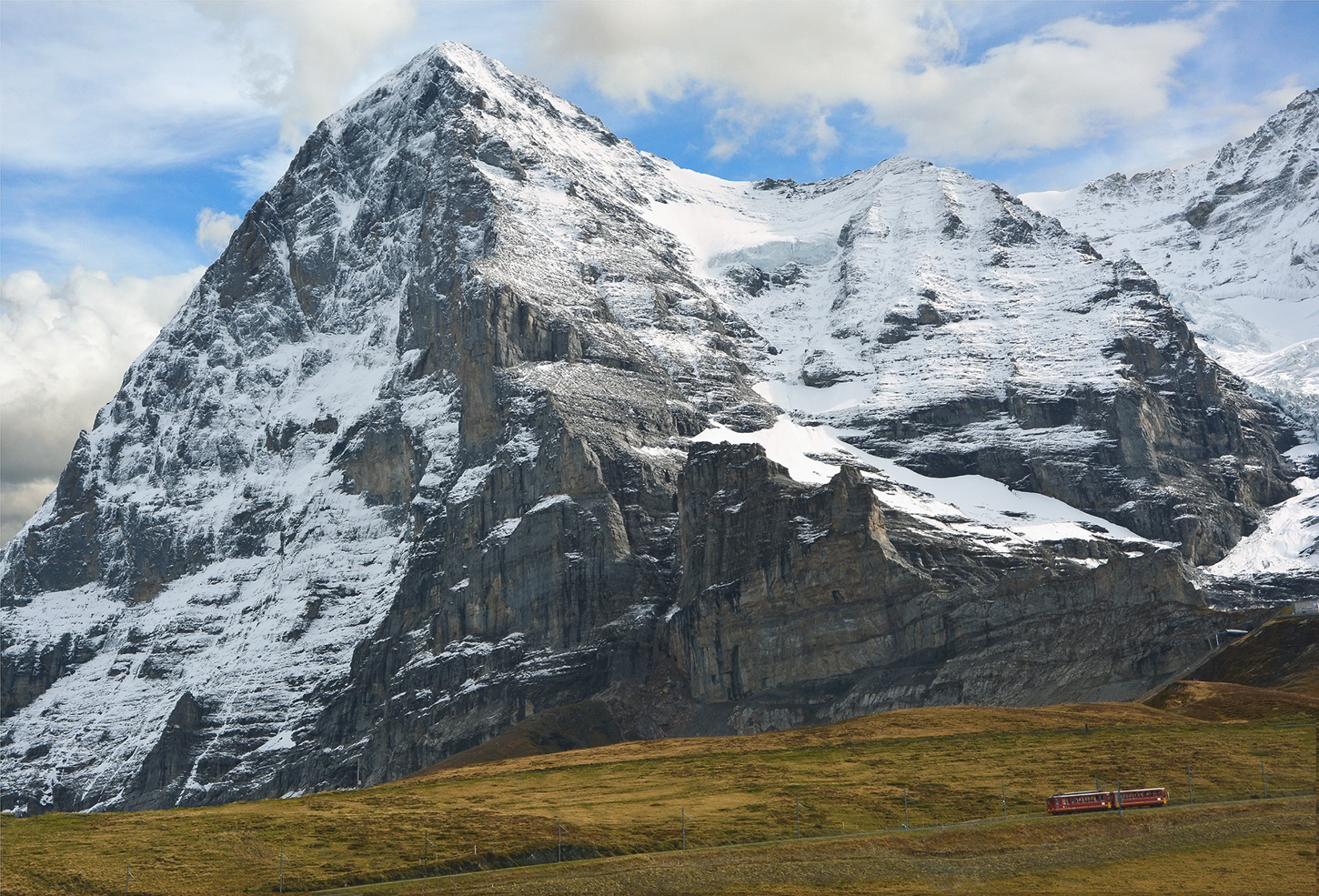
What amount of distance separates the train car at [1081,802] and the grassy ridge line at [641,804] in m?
3.40

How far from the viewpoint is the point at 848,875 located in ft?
314

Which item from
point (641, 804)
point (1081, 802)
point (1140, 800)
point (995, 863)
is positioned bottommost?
point (995, 863)

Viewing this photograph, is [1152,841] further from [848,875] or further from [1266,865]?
[848,875]

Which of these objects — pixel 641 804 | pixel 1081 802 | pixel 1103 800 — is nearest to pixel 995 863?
pixel 1081 802

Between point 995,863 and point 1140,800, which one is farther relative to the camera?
point 1140,800

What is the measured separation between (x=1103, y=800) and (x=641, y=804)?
116 feet

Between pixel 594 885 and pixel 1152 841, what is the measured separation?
33831 millimetres

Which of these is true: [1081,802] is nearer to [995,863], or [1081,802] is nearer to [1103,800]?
[1103,800]

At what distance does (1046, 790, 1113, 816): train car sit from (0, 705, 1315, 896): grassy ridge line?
134 inches

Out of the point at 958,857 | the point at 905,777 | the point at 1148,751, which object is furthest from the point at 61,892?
the point at 1148,751

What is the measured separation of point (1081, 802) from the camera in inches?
4267

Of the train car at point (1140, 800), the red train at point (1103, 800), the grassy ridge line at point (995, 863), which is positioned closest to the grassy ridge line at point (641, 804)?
the red train at point (1103, 800)

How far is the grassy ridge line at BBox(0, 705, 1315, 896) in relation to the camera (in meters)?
103

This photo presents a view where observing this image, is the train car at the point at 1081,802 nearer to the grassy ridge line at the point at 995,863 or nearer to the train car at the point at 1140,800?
the train car at the point at 1140,800
